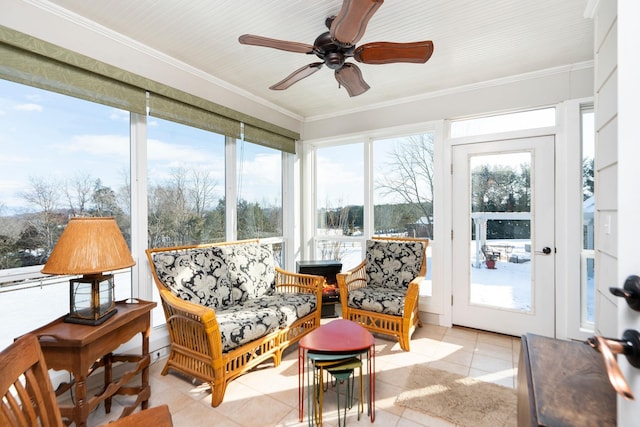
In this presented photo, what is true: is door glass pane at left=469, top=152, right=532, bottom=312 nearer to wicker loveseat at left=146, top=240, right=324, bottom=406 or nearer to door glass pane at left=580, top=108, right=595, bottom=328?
door glass pane at left=580, top=108, right=595, bottom=328

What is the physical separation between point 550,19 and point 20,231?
3979 mm

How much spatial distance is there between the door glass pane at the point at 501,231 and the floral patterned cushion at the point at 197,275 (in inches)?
105

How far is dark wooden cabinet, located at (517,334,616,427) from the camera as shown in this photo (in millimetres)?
679

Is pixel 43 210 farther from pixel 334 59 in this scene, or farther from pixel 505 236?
pixel 505 236

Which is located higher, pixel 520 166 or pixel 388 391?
pixel 520 166

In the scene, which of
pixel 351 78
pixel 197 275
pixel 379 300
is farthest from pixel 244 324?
pixel 351 78

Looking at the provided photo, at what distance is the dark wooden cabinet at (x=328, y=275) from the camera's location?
3.62 metres

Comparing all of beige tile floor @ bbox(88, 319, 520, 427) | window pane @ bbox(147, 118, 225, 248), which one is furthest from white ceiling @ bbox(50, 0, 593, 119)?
beige tile floor @ bbox(88, 319, 520, 427)

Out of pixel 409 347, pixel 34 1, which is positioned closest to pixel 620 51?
pixel 409 347

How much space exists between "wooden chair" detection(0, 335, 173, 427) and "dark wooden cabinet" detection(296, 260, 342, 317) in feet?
8.79

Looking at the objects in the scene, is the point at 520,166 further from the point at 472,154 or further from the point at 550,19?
the point at 550,19

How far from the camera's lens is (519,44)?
8.20 feet

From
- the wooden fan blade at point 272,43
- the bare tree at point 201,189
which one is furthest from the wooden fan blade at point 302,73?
the bare tree at point 201,189

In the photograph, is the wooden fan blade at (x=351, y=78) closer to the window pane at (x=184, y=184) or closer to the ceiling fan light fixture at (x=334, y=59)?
the ceiling fan light fixture at (x=334, y=59)
